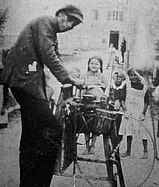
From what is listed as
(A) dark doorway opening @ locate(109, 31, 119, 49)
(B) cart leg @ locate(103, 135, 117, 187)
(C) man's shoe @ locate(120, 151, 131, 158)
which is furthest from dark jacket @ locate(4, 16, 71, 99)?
(C) man's shoe @ locate(120, 151, 131, 158)

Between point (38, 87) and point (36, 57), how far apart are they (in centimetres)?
19

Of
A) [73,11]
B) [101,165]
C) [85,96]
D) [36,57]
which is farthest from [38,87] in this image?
[101,165]

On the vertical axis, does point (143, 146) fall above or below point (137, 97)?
below

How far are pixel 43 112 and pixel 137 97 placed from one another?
0.60 meters

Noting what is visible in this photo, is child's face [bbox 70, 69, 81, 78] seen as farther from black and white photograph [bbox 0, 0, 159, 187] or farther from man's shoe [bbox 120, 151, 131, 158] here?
man's shoe [bbox 120, 151, 131, 158]

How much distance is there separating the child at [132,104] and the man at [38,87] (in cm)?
33

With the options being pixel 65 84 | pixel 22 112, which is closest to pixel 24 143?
pixel 22 112

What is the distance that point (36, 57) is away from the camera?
2.49 metres

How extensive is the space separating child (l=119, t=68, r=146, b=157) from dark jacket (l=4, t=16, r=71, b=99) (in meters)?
0.41

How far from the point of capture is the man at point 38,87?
2.48 metres

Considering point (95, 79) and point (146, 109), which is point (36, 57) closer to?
point (95, 79)

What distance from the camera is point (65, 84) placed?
8.18 feet

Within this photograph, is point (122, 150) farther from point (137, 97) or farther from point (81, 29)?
Result: point (81, 29)

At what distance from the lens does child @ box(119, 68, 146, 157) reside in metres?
2.48
